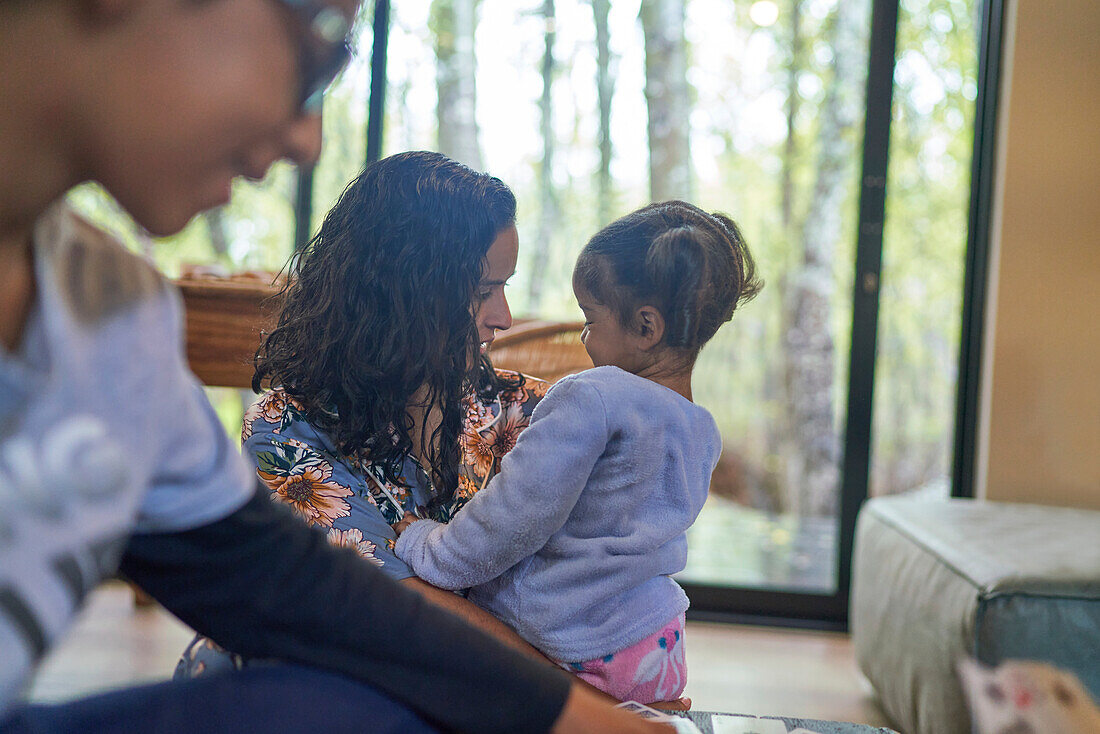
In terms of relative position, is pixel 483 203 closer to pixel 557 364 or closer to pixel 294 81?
pixel 294 81

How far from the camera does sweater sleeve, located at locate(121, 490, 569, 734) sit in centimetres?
60

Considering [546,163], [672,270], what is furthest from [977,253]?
[672,270]

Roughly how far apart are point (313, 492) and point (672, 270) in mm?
540

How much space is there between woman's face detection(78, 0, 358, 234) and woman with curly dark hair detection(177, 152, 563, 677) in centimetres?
63

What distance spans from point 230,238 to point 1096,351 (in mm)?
2899

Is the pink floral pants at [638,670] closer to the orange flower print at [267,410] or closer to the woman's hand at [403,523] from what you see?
the woman's hand at [403,523]

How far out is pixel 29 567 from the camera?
0.46m

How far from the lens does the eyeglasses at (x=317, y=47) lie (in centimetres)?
52

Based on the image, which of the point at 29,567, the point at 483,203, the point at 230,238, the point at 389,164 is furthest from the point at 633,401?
the point at 230,238

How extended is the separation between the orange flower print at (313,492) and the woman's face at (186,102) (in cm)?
63

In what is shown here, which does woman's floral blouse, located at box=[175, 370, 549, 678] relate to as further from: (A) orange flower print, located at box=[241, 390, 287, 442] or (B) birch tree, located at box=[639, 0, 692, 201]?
(B) birch tree, located at box=[639, 0, 692, 201]

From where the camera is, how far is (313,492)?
1112 millimetres

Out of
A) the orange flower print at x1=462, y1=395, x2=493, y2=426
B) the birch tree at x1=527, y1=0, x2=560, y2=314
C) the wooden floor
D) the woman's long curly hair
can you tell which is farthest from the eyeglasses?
the birch tree at x1=527, y1=0, x2=560, y2=314

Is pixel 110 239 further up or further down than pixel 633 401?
further up
